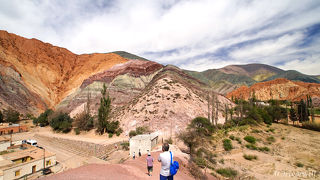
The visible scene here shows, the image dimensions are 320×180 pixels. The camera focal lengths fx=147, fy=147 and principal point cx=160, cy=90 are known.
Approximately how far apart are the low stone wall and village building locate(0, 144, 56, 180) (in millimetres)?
4715

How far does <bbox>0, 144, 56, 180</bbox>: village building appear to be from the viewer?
48.5ft

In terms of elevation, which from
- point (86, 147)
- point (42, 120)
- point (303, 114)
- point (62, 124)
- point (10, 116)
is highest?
point (10, 116)

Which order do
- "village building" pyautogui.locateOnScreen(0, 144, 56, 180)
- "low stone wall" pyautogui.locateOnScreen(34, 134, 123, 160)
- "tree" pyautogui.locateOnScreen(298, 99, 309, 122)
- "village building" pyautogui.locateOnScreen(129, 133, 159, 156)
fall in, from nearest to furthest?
"village building" pyautogui.locateOnScreen(0, 144, 56, 180) < "village building" pyautogui.locateOnScreen(129, 133, 159, 156) < "low stone wall" pyautogui.locateOnScreen(34, 134, 123, 160) < "tree" pyautogui.locateOnScreen(298, 99, 309, 122)

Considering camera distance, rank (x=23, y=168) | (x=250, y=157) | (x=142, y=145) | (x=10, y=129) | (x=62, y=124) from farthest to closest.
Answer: (x=10, y=129)
(x=62, y=124)
(x=250, y=157)
(x=142, y=145)
(x=23, y=168)

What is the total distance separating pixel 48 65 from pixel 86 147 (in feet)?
234

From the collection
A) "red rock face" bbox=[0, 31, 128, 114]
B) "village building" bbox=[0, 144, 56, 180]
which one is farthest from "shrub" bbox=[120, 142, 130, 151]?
"red rock face" bbox=[0, 31, 128, 114]

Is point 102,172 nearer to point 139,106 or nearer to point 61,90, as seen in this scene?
point 139,106

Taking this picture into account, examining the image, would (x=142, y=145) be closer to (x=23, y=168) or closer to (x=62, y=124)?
(x=23, y=168)

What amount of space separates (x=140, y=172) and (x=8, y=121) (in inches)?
2115

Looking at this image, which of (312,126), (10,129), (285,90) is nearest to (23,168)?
(10,129)

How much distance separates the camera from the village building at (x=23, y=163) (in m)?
14.8

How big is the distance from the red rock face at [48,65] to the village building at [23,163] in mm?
42855

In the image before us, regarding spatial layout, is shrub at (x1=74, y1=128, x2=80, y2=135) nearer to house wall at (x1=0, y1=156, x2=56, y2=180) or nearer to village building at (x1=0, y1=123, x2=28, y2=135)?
house wall at (x1=0, y1=156, x2=56, y2=180)

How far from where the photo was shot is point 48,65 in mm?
74812
